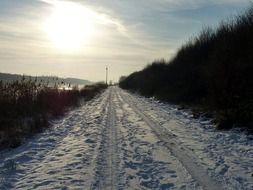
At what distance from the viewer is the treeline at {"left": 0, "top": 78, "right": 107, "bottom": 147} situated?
39.1 feet

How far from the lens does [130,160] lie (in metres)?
8.77

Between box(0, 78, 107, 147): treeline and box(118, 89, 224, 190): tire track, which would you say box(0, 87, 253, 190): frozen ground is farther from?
box(0, 78, 107, 147): treeline

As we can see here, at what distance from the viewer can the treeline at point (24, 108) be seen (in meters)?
11.9

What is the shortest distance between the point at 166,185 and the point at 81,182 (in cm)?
152

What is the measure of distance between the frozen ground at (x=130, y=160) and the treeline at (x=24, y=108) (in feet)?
1.93

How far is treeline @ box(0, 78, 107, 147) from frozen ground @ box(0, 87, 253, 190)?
0.59m

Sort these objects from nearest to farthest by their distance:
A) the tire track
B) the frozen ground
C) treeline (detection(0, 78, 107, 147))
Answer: the tire track, the frozen ground, treeline (detection(0, 78, 107, 147))

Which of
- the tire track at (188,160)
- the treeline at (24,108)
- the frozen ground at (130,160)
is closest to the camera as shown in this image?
the tire track at (188,160)

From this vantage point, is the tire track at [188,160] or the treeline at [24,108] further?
the treeline at [24,108]

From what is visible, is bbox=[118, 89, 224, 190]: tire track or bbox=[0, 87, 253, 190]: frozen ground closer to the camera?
bbox=[118, 89, 224, 190]: tire track

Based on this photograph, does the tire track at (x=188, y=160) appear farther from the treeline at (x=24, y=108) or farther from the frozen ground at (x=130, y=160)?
the treeline at (x=24, y=108)

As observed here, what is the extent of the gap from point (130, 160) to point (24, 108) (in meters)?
8.92

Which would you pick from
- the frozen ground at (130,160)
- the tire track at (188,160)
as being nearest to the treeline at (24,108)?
the frozen ground at (130,160)

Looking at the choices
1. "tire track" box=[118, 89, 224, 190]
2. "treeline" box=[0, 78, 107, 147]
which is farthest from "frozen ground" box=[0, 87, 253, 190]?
"treeline" box=[0, 78, 107, 147]
